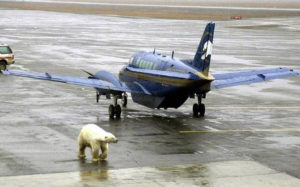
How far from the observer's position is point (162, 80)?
34.9 m

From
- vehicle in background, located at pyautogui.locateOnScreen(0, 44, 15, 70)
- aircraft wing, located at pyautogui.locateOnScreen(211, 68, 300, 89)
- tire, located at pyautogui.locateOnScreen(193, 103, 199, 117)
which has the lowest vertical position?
vehicle in background, located at pyautogui.locateOnScreen(0, 44, 15, 70)

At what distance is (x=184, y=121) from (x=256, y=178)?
A: 11.7 metres

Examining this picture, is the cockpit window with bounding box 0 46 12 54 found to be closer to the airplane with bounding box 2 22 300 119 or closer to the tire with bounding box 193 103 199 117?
the airplane with bounding box 2 22 300 119

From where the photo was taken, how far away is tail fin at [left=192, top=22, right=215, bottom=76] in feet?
112

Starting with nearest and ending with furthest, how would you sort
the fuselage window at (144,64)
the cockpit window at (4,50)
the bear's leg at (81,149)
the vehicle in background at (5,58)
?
the bear's leg at (81,149), the fuselage window at (144,64), the vehicle in background at (5,58), the cockpit window at (4,50)

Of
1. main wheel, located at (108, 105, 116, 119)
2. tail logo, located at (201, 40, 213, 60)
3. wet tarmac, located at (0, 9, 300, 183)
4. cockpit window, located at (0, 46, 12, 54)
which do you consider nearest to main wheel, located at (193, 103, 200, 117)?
wet tarmac, located at (0, 9, 300, 183)

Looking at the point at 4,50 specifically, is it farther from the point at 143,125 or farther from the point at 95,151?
the point at 95,151

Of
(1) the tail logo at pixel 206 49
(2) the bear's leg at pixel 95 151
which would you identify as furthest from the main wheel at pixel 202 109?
(2) the bear's leg at pixel 95 151

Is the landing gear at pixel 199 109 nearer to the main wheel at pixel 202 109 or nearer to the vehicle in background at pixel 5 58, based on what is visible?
the main wheel at pixel 202 109

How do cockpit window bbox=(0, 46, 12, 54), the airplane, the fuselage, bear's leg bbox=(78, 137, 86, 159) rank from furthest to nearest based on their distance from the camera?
cockpit window bbox=(0, 46, 12, 54) < the airplane < the fuselage < bear's leg bbox=(78, 137, 86, 159)

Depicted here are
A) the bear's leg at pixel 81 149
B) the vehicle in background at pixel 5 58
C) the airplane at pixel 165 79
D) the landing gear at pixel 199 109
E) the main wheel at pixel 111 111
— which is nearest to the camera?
the bear's leg at pixel 81 149

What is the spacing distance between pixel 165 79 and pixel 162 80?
0.95 feet

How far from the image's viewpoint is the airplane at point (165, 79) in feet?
112

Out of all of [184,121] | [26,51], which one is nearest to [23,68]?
[26,51]
